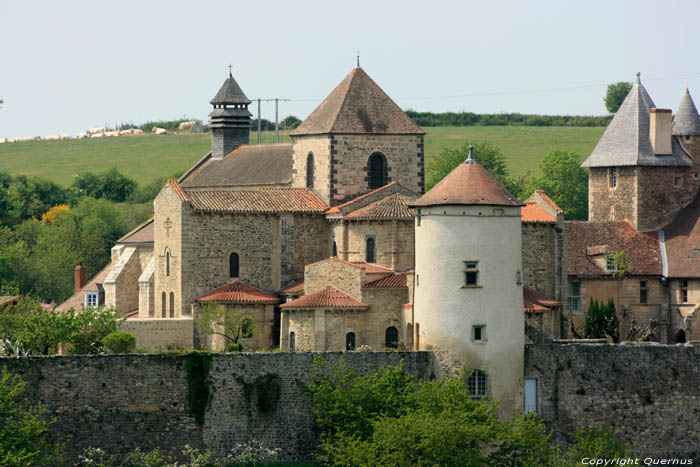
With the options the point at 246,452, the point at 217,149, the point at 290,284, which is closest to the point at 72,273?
the point at 217,149

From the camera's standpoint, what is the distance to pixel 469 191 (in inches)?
2486

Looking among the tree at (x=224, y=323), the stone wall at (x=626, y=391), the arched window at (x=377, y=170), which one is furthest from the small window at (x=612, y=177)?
the tree at (x=224, y=323)

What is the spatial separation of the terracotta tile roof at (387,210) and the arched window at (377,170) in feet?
9.64

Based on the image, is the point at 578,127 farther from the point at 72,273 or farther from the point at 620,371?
the point at 620,371

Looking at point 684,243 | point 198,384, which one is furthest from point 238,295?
point 684,243

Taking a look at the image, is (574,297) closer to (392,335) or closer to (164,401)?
(392,335)

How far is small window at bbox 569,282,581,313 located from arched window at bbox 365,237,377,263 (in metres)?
11.6

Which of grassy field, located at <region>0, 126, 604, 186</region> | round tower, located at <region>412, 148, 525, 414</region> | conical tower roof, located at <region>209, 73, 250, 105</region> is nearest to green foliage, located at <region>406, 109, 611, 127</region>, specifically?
grassy field, located at <region>0, 126, 604, 186</region>

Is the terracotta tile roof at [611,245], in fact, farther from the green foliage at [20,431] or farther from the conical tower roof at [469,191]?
the green foliage at [20,431]

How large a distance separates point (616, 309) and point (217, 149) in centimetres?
2809

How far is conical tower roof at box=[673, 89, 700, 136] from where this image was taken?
277 feet

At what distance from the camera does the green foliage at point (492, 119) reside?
506 ft

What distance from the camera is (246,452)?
197ft

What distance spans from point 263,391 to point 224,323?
1190 centimetres
